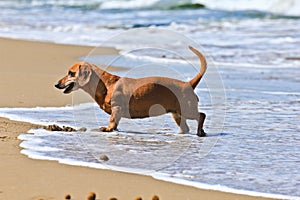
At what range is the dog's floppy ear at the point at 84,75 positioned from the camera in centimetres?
496

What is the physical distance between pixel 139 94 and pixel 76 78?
1.45ft

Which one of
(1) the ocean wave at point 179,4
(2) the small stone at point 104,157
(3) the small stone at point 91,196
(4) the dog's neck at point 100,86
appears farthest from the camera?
(1) the ocean wave at point 179,4

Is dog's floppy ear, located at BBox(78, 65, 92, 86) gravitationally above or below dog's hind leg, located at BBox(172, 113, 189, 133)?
above

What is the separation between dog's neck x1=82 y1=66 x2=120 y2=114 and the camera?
5000mm

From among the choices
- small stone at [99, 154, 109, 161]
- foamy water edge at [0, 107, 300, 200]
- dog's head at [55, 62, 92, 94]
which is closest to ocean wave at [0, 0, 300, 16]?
dog's head at [55, 62, 92, 94]

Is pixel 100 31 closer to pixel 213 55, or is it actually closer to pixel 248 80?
pixel 213 55

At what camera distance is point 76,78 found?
195 inches

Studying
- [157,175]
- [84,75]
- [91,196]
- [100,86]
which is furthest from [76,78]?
[91,196]

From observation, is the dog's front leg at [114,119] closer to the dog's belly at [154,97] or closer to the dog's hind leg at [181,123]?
the dog's belly at [154,97]

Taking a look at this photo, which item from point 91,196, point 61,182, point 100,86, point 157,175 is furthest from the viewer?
point 100,86

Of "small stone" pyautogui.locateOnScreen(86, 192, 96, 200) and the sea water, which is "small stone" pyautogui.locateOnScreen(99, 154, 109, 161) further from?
"small stone" pyautogui.locateOnScreen(86, 192, 96, 200)

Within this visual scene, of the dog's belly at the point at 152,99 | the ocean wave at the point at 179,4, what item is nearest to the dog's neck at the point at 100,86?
the dog's belly at the point at 152,99

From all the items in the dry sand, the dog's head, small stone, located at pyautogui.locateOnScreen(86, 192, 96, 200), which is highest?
the dog's head

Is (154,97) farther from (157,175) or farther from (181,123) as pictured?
(157,175)
